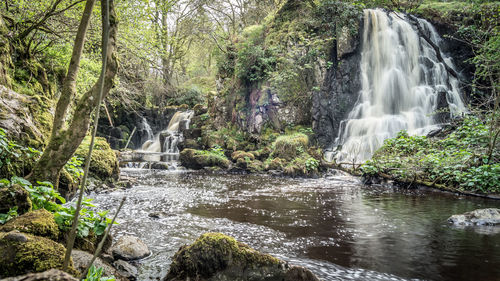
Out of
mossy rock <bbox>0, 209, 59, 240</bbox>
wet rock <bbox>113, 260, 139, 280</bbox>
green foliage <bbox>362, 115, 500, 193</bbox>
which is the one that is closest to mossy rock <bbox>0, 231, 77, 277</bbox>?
mossy rock <bbox>0, 209, 59, 240</bbox>

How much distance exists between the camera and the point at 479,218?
16.7 feet

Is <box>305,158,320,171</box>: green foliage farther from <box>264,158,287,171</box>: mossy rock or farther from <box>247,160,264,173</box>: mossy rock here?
<box>247,160,264,173</box>: mossy rock

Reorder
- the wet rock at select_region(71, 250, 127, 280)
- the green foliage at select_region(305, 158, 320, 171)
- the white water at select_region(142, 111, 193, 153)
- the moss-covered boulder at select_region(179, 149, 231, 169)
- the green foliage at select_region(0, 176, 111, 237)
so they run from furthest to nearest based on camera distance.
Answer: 1. the white water at select_region(142, 111, 193, 153)
2. the moss-covered boulder at select_region(179, 149, 231, 169)
3. the green foliage at select_region(305, 158, 320, 171)
4. the green foliage at select_region(0, 176, 111, 237)
5. the wet rock at select_region(71, 250, 127, 280)

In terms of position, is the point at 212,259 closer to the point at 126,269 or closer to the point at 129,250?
the point at 126,269

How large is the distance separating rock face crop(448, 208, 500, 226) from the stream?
21 centimetres

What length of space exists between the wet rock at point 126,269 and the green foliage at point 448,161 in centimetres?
826

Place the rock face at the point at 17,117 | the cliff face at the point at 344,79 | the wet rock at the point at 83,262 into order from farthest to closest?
1. the cliff face at the point at 344,79
2. the rock face at the point at 17,117
3. the wet rock at the point at 83,262

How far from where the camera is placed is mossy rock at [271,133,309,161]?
44.9 feet

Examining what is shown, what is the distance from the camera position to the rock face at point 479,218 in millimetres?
5000

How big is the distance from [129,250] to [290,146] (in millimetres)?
10944

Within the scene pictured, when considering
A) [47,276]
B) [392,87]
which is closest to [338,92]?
[392,87]

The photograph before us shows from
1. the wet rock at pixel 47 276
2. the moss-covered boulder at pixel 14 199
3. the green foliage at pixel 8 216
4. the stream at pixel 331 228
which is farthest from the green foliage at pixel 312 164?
the wet rock at pixel 47 276

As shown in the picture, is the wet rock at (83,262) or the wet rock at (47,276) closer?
the wet rock at (47,276)

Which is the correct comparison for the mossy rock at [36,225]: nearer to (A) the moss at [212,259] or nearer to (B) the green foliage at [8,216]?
(B) the green foliage at [8,216]
